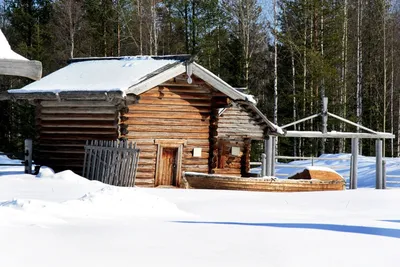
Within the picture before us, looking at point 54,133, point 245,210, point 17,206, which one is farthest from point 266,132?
point 17,206

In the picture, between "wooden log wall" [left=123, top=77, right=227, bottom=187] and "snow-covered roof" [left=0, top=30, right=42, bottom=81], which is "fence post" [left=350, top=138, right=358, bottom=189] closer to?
"wooden log wall" [left=123, top=77, right=227, bottom=187]

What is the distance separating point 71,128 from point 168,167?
3.28 metres

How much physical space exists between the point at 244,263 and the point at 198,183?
45.7ft

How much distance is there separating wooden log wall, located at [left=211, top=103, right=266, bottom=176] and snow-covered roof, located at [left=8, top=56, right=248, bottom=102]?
4.77 m

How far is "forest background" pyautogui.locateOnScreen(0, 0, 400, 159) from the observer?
127 feet

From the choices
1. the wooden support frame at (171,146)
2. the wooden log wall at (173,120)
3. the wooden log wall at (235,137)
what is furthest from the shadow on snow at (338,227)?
the wooden log wall at (235,137)

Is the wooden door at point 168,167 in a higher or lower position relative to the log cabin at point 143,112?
lower

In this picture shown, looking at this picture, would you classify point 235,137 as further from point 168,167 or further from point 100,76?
point 100,76

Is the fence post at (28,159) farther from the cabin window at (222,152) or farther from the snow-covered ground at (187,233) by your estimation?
the cabin window at (222,152)

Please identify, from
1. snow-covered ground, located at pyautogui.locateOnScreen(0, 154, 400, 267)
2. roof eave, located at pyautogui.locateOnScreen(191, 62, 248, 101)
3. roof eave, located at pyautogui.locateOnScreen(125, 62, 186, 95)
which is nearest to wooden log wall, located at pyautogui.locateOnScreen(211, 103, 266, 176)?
roof eave, located at pyautogui.locateOnScreen(191, 62, 248, 101)

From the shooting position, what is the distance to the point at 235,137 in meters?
27.2

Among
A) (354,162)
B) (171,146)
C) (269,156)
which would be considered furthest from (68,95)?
(354,162)

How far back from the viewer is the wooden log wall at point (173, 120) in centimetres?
2064

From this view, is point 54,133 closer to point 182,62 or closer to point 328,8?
point 182,62
